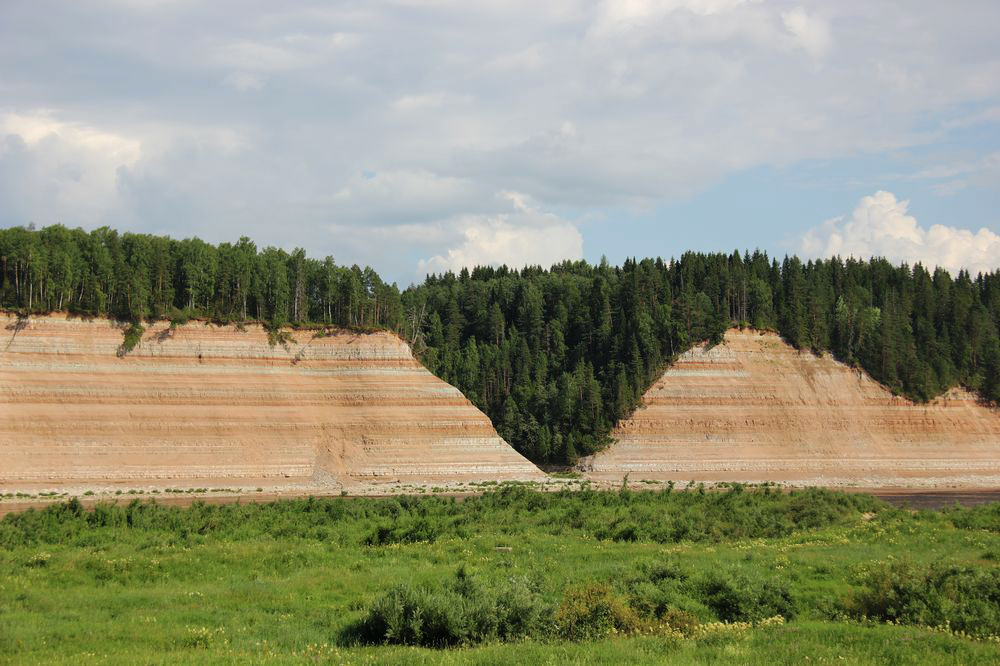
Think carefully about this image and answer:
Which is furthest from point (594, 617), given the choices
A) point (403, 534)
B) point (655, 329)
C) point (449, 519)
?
point (655, 329)

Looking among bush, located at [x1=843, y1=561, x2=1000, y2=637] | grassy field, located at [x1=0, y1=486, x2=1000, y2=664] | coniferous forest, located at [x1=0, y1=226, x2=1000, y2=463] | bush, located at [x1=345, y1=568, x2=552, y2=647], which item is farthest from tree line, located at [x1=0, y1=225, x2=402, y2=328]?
bush, located at [x1=843, y1=561, x2=1000, y2=637]

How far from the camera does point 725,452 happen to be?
81.6m

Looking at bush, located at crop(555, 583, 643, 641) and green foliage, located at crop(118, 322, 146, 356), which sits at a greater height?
green foliage, located at crop(118, 322, 146, 356)

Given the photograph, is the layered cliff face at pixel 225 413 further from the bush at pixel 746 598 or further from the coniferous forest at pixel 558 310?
the bush at pixel 746 598

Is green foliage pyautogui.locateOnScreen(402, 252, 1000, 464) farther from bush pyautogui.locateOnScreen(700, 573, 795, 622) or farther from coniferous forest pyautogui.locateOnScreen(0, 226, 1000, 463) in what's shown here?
bush pyautogui.locateOnScreen(700, 573, 795, 622)

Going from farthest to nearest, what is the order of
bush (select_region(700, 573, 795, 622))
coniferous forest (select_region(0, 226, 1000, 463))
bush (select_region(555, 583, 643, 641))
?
coniferous forest (select_region(0, 226, 1000, 463)) → bush (select_region(700, 573, 795, 622)) → bush (select_region(555, 583, 643, 641))

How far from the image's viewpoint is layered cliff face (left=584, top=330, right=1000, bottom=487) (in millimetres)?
80938

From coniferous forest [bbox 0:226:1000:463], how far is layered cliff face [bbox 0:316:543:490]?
3.14 metres

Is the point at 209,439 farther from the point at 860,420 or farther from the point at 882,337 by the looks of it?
the point at 882,337

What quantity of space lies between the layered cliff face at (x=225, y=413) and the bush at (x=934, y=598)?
52.7 m

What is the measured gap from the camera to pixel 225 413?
224 feet

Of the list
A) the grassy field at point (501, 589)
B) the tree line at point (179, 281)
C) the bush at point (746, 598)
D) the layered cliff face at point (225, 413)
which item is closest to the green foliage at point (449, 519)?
the grassy field at point (501, 589)

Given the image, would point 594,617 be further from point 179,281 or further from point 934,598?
point 179,281

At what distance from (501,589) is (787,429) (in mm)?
71856
